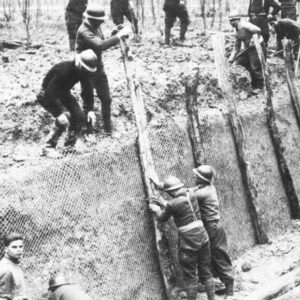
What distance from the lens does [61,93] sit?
7172mm

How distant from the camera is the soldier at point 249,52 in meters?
10.3

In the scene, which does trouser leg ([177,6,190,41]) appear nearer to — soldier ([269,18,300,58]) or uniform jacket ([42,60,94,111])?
soldier ([269,18,300,58])

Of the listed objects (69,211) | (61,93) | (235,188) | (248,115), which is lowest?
(235,188)

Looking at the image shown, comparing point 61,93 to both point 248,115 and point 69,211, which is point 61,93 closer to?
point 69,211

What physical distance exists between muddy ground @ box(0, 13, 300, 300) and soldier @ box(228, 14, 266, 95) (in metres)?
0.34

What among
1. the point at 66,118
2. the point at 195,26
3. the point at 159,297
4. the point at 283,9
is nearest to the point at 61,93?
the point at 66,118

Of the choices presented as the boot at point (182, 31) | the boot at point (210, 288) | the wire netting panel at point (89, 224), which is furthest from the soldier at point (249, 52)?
the boot at point (210, 288)

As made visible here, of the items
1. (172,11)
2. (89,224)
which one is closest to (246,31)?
(172,11)

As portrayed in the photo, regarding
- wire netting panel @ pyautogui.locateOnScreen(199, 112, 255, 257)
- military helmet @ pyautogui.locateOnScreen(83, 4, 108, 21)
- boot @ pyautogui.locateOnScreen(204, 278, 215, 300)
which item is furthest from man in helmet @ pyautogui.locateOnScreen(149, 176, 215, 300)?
military helmet @ pyautogui.locateOnScreen(83, 4, 108, 21)

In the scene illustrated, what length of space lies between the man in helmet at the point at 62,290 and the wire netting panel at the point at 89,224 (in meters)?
0.38

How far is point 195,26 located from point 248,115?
837 cm

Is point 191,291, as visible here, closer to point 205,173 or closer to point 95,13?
point 205,173

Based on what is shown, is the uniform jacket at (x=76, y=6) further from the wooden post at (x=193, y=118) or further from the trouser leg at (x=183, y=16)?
the wooden post at (x=193, y=118)

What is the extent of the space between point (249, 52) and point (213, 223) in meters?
4.99
